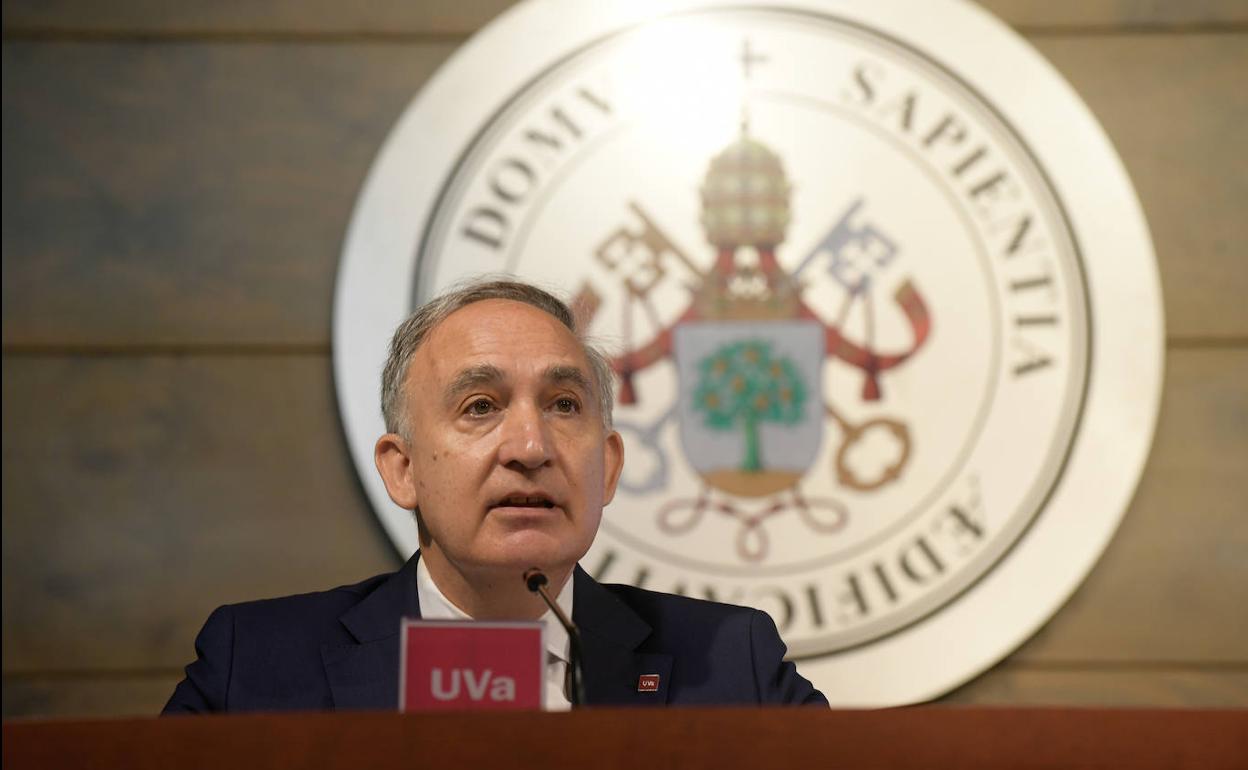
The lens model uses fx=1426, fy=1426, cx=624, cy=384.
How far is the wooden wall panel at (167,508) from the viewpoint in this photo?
237 centimetres

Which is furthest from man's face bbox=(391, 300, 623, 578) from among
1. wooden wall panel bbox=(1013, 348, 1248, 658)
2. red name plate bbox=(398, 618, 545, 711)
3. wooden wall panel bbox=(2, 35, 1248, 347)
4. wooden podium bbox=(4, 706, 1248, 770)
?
wooden wall panel bbox=(1013, 348, 1248, 658)

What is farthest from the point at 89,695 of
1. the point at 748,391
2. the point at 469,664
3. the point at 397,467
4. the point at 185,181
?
the point at 469,664

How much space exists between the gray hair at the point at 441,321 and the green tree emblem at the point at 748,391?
60cm

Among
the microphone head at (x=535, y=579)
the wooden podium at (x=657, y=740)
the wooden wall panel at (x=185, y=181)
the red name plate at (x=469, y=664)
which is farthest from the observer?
the wooden wall panel at (x=185, y=181)

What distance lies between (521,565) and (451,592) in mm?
141

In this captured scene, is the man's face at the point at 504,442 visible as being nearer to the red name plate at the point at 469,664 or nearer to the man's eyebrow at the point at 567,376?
the man's eyebrow at the point at 567,376

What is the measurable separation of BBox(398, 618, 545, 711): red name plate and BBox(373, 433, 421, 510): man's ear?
0.49 m

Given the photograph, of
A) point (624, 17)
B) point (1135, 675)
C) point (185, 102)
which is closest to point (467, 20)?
point (624, 17)

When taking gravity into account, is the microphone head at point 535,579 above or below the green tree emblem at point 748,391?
below

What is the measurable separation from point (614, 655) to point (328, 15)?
134 cm

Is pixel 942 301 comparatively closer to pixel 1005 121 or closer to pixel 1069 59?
pixel 1005 121

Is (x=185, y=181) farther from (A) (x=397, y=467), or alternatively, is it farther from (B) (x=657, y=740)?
(B) (x=657, y=740)

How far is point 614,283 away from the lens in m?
2.38

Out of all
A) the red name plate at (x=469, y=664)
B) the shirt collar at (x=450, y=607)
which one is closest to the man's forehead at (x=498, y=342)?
the shirt collar at (x=450, y=607)
